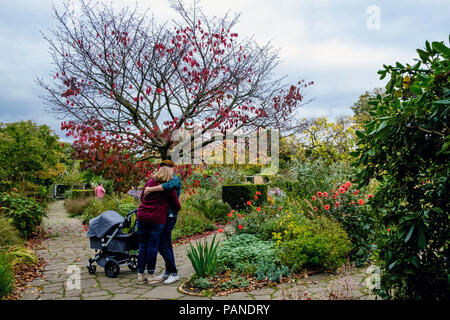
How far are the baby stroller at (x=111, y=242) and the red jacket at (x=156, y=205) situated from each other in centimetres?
55

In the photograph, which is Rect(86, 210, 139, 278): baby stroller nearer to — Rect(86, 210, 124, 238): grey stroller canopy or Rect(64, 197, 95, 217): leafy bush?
Rect(86, 210, 124, 238): grey stroller canopy

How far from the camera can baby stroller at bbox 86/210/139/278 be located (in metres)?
5.16

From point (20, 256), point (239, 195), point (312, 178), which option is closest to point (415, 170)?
point (312, 178)

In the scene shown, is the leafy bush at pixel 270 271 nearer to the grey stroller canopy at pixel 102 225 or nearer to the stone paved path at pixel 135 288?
the stone paved path at pixel 135 288

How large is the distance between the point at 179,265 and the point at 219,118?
3.76m

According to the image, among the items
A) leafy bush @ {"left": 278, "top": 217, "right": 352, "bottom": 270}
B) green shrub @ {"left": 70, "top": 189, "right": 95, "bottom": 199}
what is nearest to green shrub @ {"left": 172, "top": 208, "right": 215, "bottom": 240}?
leafy bush @ {"left": 278, "top": 217, "right": 352, "bottom": 270}

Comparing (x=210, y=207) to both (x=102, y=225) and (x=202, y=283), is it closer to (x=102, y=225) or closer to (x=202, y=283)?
(x=102, y=225)

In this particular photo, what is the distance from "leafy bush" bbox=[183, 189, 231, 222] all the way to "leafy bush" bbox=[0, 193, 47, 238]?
4357 millimetres

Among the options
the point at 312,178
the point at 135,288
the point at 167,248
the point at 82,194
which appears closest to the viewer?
the point at 135,288

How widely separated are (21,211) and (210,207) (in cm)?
540

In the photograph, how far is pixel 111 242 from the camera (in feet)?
17.1

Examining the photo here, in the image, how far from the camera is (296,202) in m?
7.33

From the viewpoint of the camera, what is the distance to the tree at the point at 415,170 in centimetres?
204

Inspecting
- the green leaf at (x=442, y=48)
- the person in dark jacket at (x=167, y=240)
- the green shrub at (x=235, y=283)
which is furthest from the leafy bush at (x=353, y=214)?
the green leaf at (x=442, y=48)
